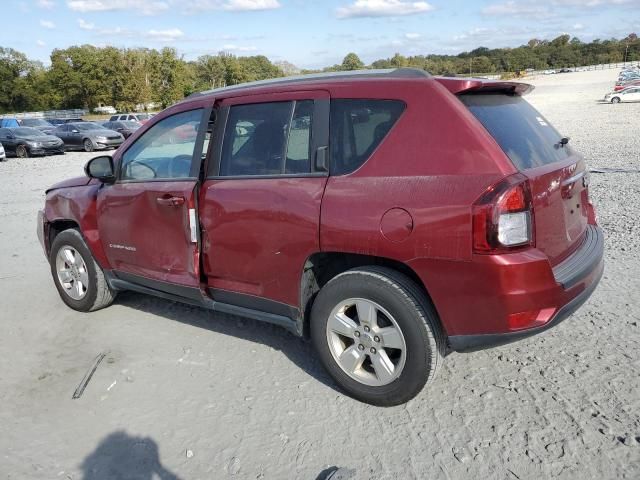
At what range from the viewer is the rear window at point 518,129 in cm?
299

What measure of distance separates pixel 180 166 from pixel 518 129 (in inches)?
91.3

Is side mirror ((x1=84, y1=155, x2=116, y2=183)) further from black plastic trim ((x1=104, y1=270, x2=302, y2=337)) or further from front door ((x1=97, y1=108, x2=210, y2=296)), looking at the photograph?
black plastic trim ((x1=104, y1=270, x2=302, y2=337))

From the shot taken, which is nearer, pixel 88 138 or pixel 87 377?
pixel 87 377

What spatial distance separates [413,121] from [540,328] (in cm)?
128

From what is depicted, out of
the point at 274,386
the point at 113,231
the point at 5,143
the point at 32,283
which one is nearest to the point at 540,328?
the point at 274,386

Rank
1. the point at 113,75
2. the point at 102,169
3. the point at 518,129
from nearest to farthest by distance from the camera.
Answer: the point at 518,129 < the point at 102,169 < the point at 113,75

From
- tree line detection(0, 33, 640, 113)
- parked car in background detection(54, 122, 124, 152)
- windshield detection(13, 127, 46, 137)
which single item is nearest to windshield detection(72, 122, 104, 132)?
parked car in background detection(54, 122, 124, 152)

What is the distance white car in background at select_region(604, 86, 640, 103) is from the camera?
1540 inches

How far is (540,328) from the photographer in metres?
2.85

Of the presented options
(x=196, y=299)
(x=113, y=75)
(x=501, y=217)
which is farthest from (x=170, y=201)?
(x=113, y=75)

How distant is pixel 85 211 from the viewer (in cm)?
468

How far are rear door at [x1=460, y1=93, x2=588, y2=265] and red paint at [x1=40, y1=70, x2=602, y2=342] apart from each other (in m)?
0.01

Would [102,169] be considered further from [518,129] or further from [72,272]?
[518,129]

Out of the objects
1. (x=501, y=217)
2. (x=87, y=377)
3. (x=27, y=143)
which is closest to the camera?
(x=501, y=217)
